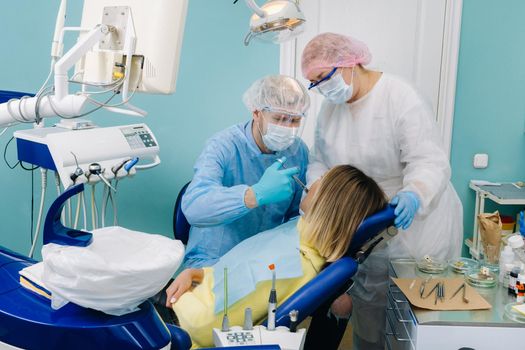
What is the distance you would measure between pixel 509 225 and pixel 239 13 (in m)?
1.71

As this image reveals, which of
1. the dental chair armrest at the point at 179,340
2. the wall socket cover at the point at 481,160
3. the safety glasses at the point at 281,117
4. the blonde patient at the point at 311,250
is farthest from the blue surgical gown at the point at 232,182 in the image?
Result: the wall socket cover at the point at 481,160

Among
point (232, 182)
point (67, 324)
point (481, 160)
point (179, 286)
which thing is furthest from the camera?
point (481, 160)

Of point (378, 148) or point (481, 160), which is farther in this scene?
point (481, 160)

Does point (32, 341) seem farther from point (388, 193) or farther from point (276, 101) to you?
point (388, 193)

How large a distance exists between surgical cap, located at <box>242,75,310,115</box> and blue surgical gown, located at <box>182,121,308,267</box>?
0.14m

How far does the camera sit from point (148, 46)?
1.47 meters

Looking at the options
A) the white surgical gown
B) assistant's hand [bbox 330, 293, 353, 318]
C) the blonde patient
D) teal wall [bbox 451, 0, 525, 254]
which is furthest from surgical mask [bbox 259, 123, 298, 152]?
teal wall [bbox 451, 0, 525, 254]

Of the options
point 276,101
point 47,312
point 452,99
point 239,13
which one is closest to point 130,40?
point 276,101

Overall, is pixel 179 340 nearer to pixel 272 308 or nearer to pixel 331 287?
pixel 272 308

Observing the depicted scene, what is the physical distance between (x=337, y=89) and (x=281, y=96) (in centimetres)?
19

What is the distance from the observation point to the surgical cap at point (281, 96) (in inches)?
74.8

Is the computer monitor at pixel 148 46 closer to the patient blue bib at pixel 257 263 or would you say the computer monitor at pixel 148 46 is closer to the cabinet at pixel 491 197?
the patient blue bib at pixel 257 263

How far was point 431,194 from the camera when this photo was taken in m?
1.77

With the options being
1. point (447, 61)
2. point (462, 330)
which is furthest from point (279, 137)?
point (447, 61)
